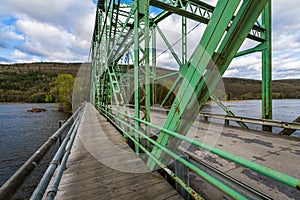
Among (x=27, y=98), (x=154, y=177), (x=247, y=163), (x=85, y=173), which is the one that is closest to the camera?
(x=247, y=163)

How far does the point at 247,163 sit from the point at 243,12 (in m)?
1.21

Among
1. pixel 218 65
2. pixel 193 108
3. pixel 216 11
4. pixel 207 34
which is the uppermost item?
pixel 216 11

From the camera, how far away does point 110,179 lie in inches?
96.7

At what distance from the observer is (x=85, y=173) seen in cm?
268

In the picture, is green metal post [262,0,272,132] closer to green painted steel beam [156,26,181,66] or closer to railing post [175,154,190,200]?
green painted steel beam [156,26,181,66]

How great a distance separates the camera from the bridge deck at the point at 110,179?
2.05 metres

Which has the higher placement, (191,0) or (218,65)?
(191,0)

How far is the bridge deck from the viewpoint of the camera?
205cm

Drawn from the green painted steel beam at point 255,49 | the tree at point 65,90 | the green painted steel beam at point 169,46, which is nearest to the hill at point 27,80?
the tree at point 65,90

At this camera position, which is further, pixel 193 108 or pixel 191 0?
pixel 191 0

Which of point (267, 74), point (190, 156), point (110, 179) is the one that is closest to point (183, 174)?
point (190, 156)

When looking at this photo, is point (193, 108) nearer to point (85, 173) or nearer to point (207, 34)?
point (207, 34)

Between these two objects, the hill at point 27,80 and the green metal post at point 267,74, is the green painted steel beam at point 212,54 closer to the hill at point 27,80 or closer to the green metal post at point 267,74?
the green metal post at point 267,74

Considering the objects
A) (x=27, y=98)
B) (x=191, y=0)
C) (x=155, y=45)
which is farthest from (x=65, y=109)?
(x=27, y=98)
